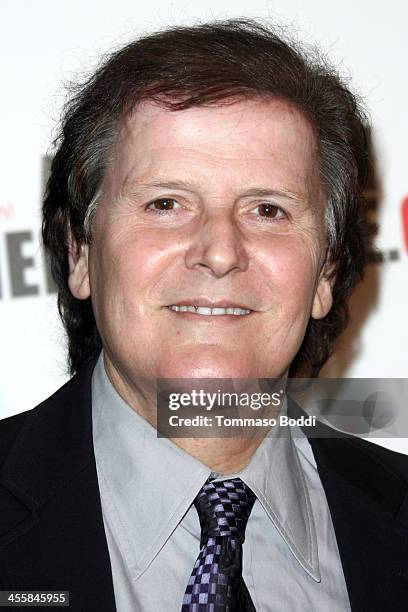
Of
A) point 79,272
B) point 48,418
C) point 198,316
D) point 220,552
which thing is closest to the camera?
point 220,552

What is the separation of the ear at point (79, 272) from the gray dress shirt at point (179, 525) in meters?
0.22

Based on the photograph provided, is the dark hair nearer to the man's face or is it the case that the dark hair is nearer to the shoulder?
the man's face

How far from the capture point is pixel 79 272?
7.20ft

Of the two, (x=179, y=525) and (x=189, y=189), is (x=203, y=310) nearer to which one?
(x=189, y=189)

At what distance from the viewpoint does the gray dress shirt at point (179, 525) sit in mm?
1830

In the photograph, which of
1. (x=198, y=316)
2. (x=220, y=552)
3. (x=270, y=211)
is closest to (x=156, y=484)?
(x=220, y=552)

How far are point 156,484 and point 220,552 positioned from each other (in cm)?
19

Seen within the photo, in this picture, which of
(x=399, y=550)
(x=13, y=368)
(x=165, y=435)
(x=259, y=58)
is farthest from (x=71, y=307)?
(x=399, y=550)

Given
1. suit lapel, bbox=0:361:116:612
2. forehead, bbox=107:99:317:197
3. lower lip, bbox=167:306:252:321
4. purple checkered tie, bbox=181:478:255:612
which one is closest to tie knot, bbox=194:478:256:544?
purple checkered tie, bbox=181:478:255:612

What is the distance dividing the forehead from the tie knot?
585mm

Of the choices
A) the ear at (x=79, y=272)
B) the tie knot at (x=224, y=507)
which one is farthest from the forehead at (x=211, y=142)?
the tie knot at (x=224, y=507)

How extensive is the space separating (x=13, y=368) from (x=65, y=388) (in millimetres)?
580

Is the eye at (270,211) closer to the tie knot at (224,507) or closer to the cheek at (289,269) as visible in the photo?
the cheek at (289,269)

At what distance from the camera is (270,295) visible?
195cm
